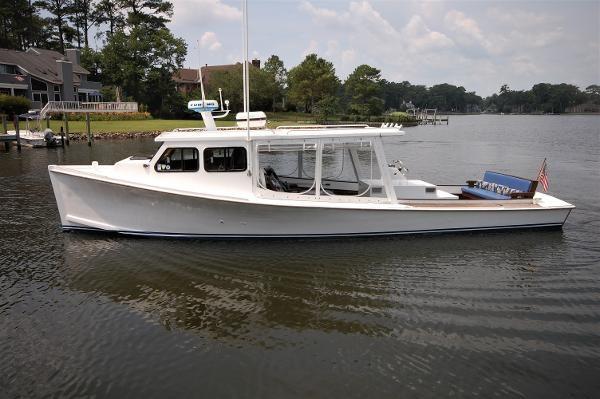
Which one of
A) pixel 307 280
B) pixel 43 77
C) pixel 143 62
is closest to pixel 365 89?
pixel 143 62

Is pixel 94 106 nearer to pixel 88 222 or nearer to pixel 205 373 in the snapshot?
pixel 88 222

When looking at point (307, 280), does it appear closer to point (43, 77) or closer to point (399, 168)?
point (399, 168)

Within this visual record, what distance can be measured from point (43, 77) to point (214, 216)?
57291 mm

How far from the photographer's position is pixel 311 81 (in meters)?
85.1

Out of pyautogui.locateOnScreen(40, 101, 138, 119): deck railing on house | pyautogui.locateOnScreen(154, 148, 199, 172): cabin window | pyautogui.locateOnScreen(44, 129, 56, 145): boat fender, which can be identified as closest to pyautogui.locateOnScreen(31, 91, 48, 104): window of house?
pyautogui.locateOnScreen(40, 101, 138, 119): deck railing on house

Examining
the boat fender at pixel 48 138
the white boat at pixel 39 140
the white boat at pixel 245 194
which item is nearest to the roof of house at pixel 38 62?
the white boat at pixel 39 140

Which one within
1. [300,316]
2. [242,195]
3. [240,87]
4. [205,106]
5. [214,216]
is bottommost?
[300,316]

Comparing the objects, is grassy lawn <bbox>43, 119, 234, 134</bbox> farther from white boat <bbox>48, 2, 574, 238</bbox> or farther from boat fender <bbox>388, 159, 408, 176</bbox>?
boat fender <bbox>388, 159, 408, 176</bbox>

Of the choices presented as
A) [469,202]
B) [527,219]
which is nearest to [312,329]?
[469,202]

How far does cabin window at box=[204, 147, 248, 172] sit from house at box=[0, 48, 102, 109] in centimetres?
5331

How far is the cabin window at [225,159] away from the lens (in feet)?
37.2

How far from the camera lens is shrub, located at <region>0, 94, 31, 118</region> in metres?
43.9

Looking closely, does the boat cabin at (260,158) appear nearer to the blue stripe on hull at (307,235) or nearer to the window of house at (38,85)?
the blue stripe on hull at (307,235)

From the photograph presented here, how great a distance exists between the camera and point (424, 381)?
6312mm
